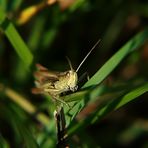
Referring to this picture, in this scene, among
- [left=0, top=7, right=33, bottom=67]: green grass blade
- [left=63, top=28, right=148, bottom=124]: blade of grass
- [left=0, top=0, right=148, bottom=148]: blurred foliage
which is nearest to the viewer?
[left=63, top=28, right=148, bottom=124]: blade of grass

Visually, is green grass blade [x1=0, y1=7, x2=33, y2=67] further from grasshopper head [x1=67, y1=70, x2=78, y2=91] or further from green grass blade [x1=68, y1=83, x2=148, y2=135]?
green grass blade [x1=68, y1=83, x2=148, y2=135]

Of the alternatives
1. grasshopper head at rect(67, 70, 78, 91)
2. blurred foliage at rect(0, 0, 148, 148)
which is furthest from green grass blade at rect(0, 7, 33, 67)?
blurred foliage at rect(0, 0, 148, 148)

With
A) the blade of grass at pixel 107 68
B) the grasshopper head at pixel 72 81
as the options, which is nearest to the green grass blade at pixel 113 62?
the blade of grass at pixel 107 68

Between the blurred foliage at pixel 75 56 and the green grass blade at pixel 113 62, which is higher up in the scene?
the green grass blade at pixel 113 62

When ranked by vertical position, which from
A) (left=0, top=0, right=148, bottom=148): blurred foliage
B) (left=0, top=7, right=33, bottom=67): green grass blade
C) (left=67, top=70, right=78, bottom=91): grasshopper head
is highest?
(left=0, top=7, right=33, bottom=67): green grass blade

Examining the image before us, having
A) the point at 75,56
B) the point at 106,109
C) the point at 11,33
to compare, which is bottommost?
the point at 75,56

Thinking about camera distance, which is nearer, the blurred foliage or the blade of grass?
the blade of grass

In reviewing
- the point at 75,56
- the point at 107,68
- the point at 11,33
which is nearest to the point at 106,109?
the point at 107,68

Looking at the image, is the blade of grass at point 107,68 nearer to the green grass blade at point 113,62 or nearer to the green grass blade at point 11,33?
the green grass blade at point 113,62

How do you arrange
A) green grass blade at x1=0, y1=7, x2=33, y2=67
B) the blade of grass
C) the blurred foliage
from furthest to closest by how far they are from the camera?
the blurred foliage < green grass blade at x1=0, y1=7, x2=33, y2=67 < the blade of grass

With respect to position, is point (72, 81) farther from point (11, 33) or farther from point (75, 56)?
point (75, 56)

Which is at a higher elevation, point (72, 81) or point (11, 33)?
point (11, 33)

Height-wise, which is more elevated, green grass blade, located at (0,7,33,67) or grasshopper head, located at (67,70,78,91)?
green grass blade, located at (0,7,33,67)
